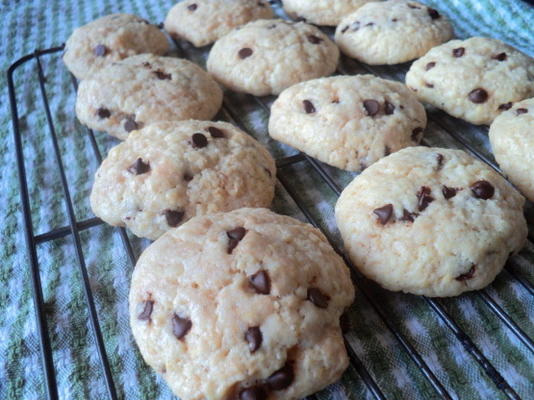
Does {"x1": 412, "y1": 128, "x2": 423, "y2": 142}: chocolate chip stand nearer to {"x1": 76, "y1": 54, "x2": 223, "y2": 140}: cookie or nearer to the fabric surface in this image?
the fabric surface

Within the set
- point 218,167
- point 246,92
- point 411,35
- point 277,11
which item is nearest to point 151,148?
point 218,167

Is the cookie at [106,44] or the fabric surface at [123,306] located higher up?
the cookie at [106,44]

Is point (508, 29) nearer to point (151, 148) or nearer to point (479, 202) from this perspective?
point (479, 202)

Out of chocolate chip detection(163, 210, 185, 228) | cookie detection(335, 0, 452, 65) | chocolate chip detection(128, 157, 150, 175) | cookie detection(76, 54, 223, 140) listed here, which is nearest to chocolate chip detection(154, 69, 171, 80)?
cookie detection(76, 54, 223, 140)

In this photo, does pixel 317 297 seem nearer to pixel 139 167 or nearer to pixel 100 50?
pixel 139 167

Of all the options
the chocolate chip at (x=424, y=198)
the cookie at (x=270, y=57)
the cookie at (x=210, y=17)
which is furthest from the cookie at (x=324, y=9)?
the chocolate chip at (x=424, y=198)

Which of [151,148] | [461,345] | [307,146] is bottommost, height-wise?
[461,345]

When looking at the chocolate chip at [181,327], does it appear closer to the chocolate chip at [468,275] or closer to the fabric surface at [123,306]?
the fabric surface at [123,306]
